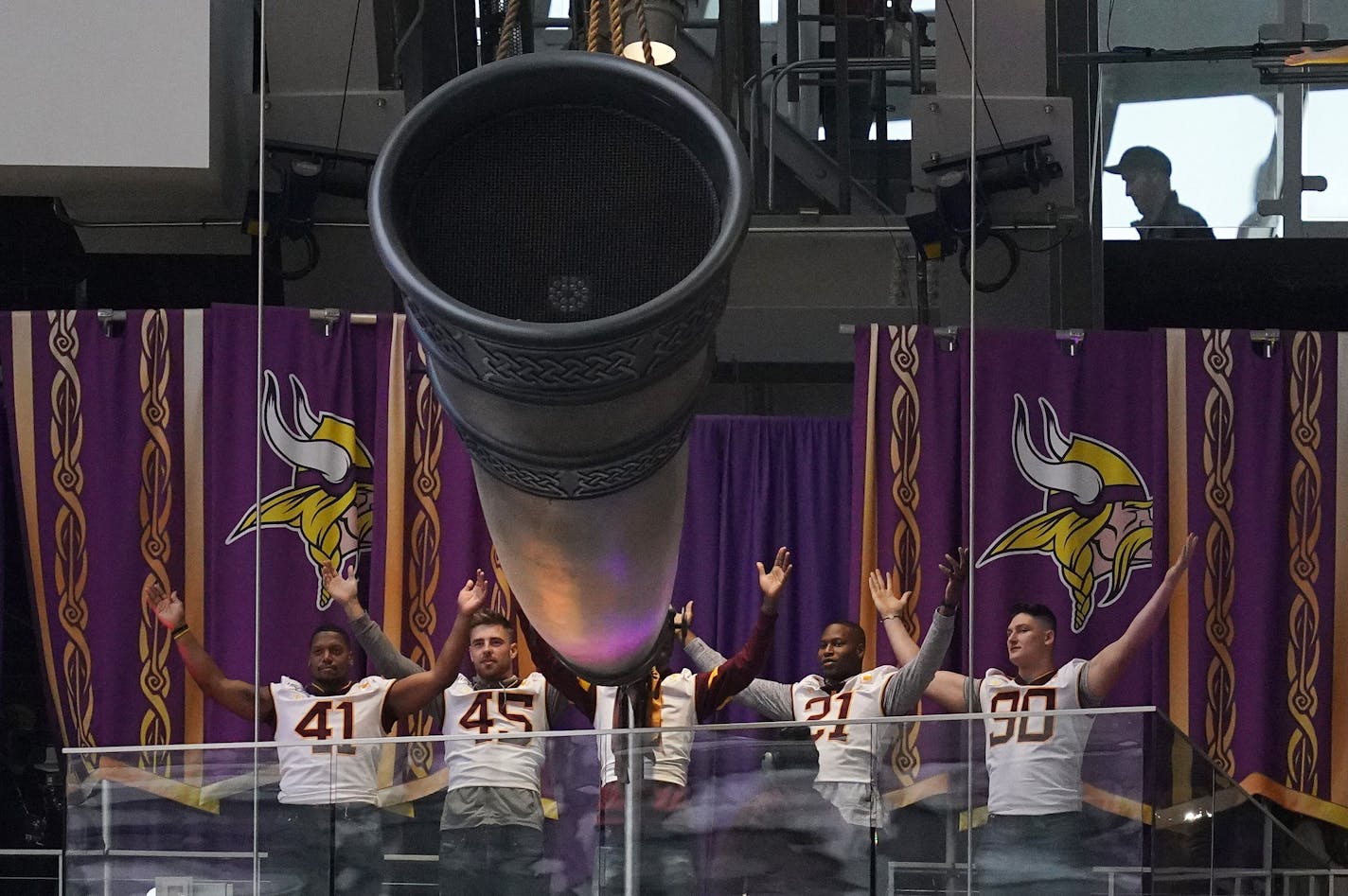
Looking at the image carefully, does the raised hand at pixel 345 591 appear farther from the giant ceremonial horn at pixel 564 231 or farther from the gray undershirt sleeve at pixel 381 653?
the giant ceremonial horn at pixel 564 231

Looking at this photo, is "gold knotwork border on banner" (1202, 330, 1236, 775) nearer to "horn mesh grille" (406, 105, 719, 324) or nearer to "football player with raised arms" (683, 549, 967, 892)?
"football player with raised arms" (683, 549, 967, 892)

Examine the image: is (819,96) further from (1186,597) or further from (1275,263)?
(1186,597)

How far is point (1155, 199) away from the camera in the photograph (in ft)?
18.7

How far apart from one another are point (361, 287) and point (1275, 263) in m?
2.80

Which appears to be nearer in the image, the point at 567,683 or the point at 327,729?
A: the point at 567,683

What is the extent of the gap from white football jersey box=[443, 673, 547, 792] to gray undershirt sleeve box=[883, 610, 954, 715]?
827mm

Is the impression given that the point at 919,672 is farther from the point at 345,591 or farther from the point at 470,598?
the point at 345,591

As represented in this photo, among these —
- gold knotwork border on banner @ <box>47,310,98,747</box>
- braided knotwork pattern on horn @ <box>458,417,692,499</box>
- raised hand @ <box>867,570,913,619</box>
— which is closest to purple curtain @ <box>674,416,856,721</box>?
raised hand @ <box>867,570,913,619</box>

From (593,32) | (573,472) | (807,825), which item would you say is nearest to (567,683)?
(807,825)

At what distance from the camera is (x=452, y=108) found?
52.5 inches

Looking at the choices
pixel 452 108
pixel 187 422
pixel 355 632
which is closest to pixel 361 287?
pixel 187 422

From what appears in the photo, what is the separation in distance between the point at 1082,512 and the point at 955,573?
0.89 m

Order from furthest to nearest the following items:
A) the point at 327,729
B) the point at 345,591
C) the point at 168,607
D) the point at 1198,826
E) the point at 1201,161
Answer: the point at 1201,161 < the point at 168,607 < the point at 345,591 < the point at 327,729 < the point at 1198,826

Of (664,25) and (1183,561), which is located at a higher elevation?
(664,25)
